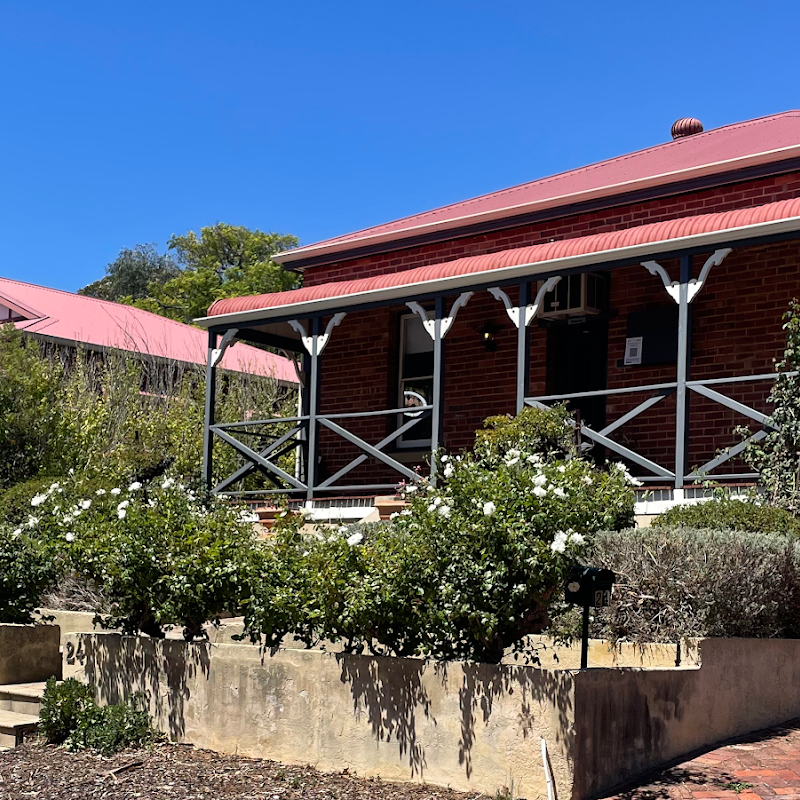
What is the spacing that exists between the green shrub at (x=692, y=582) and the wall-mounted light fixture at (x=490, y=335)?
6803mm

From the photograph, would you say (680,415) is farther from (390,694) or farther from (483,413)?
(390,694)

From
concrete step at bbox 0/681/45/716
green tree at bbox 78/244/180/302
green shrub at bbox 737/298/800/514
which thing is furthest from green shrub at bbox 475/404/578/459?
green tree at bbox 78/244/180/302

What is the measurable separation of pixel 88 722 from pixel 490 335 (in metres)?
8.17

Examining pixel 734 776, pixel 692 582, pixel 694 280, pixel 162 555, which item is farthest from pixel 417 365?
pixel 734 776

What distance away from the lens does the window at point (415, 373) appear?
15.2 m

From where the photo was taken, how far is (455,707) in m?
6.06

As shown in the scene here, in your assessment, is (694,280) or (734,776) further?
(694,280)

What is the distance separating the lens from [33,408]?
15.4 m

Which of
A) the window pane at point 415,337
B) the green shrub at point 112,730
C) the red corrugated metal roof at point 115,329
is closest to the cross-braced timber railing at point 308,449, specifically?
the window pane at point 415,337

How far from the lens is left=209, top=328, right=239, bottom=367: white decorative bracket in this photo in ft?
47.9

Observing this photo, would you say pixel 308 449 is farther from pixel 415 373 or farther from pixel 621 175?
pixel 621 175

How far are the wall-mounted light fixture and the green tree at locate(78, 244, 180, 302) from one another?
127 feet

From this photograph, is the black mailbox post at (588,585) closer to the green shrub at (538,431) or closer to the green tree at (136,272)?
the green shrub at (538,431)

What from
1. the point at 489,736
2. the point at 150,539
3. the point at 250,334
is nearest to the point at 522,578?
the point at 489,736
